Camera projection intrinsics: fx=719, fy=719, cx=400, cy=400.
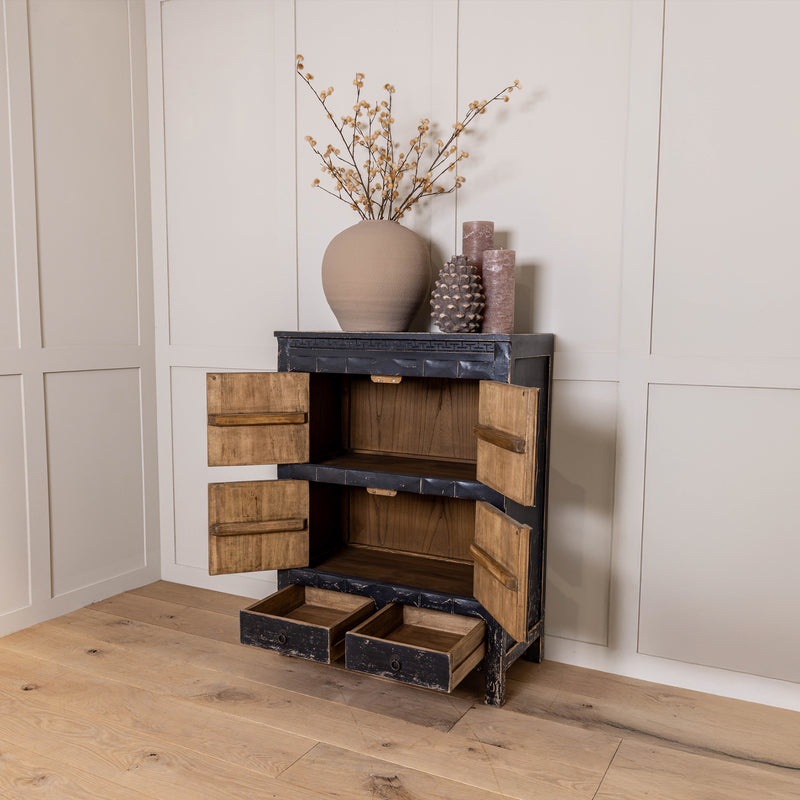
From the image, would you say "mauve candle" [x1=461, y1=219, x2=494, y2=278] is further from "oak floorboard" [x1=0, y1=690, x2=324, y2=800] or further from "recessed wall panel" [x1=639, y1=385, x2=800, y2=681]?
"oak floorboard" [x1=0, y1=690, x2=324, y2=800]

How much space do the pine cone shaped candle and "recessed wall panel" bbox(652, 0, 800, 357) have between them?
1.68 ft

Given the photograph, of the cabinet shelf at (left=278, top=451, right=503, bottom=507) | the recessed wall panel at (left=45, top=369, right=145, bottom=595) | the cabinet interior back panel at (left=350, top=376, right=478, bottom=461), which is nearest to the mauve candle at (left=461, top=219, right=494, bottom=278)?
the cabinet interior back panel at (left=350, top=376, right=478, bottom=461)

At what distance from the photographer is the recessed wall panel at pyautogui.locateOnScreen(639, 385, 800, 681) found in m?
1.90

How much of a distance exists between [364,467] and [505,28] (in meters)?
1.37

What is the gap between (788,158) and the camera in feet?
6.00

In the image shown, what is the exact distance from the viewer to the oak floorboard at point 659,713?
1.74 metres

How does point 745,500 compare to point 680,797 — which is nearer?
point 680,797

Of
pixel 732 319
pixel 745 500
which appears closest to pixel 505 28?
pixel 732 319

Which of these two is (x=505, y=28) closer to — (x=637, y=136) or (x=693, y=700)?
(x=637, y=136)

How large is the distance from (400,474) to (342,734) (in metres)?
0.68

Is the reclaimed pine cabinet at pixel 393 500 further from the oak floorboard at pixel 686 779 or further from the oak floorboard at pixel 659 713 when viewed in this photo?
the oak floorboard at pixel 686 779

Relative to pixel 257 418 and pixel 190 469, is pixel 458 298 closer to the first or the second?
pixel 257 418

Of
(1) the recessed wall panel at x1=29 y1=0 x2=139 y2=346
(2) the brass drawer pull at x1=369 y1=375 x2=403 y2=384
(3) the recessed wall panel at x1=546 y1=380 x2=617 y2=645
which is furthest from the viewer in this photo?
(1) the recessed wall panel at x1=29 y1=0 x2=139 y2=346

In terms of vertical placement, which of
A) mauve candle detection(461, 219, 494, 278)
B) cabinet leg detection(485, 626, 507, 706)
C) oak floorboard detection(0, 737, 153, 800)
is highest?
mauve candle detection(461, 219, 494, 278)
